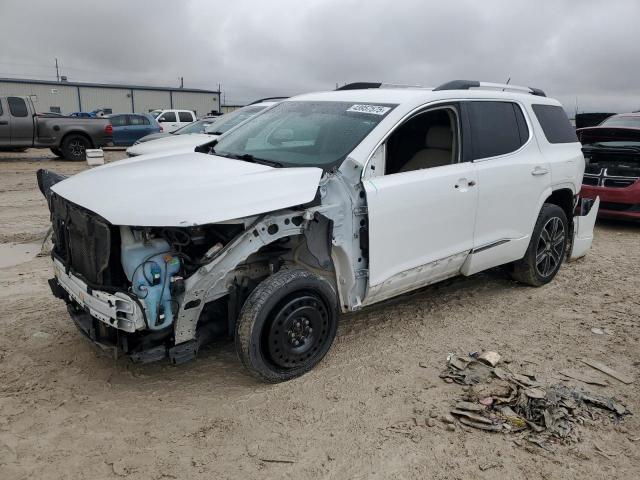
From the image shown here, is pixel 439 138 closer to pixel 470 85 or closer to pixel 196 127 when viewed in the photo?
pixel 470 85

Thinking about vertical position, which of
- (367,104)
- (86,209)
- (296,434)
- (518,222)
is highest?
(367,104)

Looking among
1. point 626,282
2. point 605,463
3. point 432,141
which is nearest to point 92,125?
point 432,141

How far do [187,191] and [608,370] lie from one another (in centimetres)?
318

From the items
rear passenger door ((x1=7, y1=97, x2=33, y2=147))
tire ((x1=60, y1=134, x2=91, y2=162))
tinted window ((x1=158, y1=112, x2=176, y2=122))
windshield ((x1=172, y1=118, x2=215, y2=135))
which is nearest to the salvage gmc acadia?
windshield ((x1=172, y1=118, x2=215, y2=135))

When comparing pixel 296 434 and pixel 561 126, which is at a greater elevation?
pixel 561 126

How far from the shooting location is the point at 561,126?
541cm

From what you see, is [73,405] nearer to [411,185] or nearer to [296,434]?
[296,434]

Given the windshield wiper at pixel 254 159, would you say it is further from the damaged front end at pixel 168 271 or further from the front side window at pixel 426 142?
the front side window at pixel 426 142

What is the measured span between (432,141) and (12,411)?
378cm

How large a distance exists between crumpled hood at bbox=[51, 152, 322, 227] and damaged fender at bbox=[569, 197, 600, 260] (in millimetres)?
3837

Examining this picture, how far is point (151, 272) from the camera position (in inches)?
116

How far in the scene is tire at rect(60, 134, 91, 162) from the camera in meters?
15.3

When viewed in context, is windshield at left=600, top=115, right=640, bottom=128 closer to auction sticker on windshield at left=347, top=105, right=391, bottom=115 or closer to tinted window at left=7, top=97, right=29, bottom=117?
auction sticker on windshield at left=347, top=105, right=391, bottom=115

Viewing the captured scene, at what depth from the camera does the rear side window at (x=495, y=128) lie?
4.39 m
